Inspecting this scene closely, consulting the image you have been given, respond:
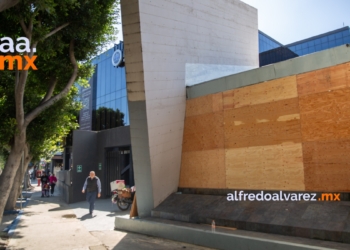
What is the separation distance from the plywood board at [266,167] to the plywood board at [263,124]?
0.61 ft

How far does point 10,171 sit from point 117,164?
381 inches

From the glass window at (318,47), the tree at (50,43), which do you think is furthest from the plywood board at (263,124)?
the glass window at (318,47)

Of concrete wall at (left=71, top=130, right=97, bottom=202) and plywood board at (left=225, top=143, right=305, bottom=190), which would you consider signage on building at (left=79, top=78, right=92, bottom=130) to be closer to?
concrete wall at (left=71, top=130, right=97, bottom=202)

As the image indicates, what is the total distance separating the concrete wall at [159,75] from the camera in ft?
28.3

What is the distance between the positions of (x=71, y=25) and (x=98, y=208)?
7.99m

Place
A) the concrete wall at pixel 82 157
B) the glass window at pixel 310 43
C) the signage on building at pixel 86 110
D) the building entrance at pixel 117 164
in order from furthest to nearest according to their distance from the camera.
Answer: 1. the glass window at pixel 310 43
2. the signage on building at pixel 86 110
3. the concrete wall at pixel 82 157
4. the building entrance at pixel 117 164

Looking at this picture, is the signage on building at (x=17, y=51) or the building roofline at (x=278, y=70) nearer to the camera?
the building roofline at (x=278, y=70)

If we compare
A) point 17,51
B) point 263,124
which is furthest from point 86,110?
point 263,124

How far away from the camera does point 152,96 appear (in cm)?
881

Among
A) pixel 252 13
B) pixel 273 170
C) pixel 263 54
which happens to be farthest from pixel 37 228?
pixel 263 54

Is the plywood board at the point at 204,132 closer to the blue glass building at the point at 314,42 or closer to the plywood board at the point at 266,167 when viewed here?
the plywood board at the point at 266,167

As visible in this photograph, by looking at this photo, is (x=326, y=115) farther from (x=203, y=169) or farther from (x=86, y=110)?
(x=86, y=110)

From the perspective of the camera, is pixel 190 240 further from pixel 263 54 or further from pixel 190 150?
pixel 263 54

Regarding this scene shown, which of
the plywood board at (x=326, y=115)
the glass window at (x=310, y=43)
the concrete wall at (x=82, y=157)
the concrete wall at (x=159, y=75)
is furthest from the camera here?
the glass window at (x=310, y=43)
